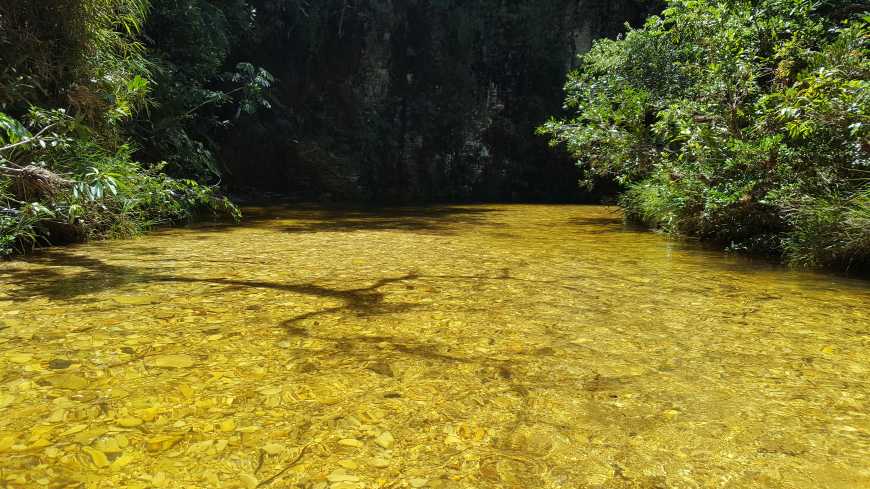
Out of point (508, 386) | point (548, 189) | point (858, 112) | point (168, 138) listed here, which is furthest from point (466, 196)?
point (508, 386)

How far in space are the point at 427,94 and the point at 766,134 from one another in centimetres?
1241

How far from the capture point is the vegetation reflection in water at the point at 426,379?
4.82ft

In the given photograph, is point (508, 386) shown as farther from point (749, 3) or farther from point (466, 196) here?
point (466, 196)

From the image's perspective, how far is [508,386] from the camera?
199 centimetres

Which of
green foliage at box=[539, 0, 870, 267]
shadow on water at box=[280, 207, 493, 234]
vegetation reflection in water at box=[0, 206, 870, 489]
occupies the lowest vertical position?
vegetation reflection in water at box=[0, 206, 870, 489]

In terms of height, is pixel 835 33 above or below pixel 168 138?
above

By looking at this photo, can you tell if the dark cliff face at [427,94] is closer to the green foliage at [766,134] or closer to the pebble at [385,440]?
the green foliage at [766,134]

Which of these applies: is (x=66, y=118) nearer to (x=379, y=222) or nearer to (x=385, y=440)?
(x=379, y=222)

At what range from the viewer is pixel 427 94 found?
1652cm

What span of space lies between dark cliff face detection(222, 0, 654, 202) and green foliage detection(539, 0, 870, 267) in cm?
878

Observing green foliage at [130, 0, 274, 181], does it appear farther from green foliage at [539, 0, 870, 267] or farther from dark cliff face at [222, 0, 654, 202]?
green foliage at [539, 0, 870, 267]

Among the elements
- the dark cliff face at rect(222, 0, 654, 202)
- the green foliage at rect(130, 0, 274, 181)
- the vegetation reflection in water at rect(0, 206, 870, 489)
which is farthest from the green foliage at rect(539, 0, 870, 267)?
the dark cliff face at rect(222, 0, 654, 202)

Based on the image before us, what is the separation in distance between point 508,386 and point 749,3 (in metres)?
5.43

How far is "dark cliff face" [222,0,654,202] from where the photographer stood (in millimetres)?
15773
